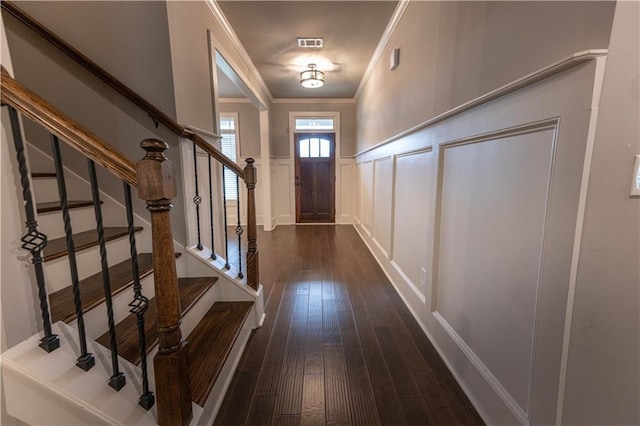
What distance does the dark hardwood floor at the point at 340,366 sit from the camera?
1.29 metres

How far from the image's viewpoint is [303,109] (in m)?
5.60

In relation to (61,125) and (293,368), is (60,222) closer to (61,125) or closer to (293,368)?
(61,125)

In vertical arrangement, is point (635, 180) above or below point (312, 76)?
below

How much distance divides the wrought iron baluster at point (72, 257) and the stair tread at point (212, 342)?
45 cm

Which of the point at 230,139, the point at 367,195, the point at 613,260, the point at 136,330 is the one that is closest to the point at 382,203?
the point at 367,195

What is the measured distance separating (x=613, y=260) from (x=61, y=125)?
157cm

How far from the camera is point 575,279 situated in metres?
0.81

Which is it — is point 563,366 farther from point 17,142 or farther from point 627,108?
point 17,142

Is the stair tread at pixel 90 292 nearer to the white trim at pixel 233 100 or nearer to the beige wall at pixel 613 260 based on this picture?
the beige wall at pixel 613 260

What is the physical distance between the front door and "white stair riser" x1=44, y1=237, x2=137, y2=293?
4290mm

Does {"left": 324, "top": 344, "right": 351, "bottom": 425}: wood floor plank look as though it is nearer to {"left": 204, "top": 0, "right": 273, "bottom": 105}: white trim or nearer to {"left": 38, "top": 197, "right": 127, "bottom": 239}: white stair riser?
{"left": 38, "top": 197, "right": 127, "bottom": 239}: white stair riser

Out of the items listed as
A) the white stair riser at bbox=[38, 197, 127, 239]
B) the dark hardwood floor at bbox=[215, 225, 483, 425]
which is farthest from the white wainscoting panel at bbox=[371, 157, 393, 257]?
the white stair riser at bbox=[38, 197, 127, 239]

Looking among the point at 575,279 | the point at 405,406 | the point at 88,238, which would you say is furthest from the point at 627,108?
the point at 88,238

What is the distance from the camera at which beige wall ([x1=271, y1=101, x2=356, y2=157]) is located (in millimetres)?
5590
